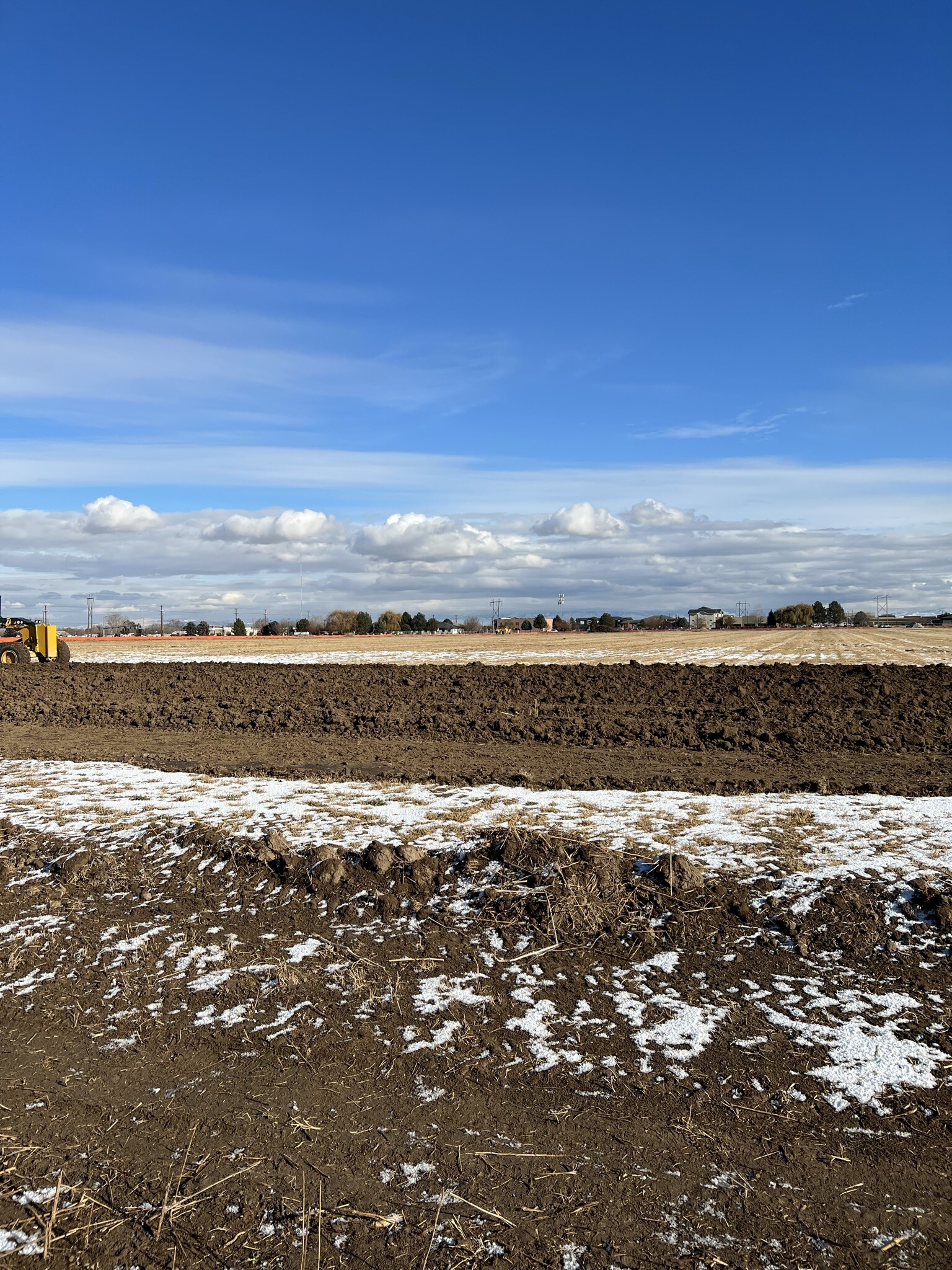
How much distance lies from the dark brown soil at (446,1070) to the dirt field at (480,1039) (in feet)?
0.06

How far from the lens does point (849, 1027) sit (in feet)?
16.5

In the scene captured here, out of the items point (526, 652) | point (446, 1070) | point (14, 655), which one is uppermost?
point (14, 655)

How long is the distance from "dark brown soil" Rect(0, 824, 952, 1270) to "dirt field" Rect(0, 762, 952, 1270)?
0.06 ft

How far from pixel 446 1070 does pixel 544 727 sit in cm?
1052

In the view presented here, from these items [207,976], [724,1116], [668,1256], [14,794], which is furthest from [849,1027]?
[14,794]

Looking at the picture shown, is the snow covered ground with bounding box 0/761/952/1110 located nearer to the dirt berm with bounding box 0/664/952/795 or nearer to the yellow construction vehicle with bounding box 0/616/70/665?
the dirt berm with bounding box 0/664/952/795

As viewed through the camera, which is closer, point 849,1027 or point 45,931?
point 849,1027

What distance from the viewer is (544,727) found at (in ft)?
49.7

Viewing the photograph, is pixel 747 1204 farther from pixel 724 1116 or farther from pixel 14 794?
pixel 14 794

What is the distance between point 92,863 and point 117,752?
21.1ft

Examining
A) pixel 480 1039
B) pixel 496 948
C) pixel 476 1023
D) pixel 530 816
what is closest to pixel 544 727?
pixel 530 816

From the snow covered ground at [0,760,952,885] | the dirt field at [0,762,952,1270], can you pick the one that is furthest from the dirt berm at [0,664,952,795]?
the dirt field at [0,762,952,1270]

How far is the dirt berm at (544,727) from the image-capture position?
1176 centimetres

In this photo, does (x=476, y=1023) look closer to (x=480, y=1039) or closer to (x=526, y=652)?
(x=480, y=1039)
